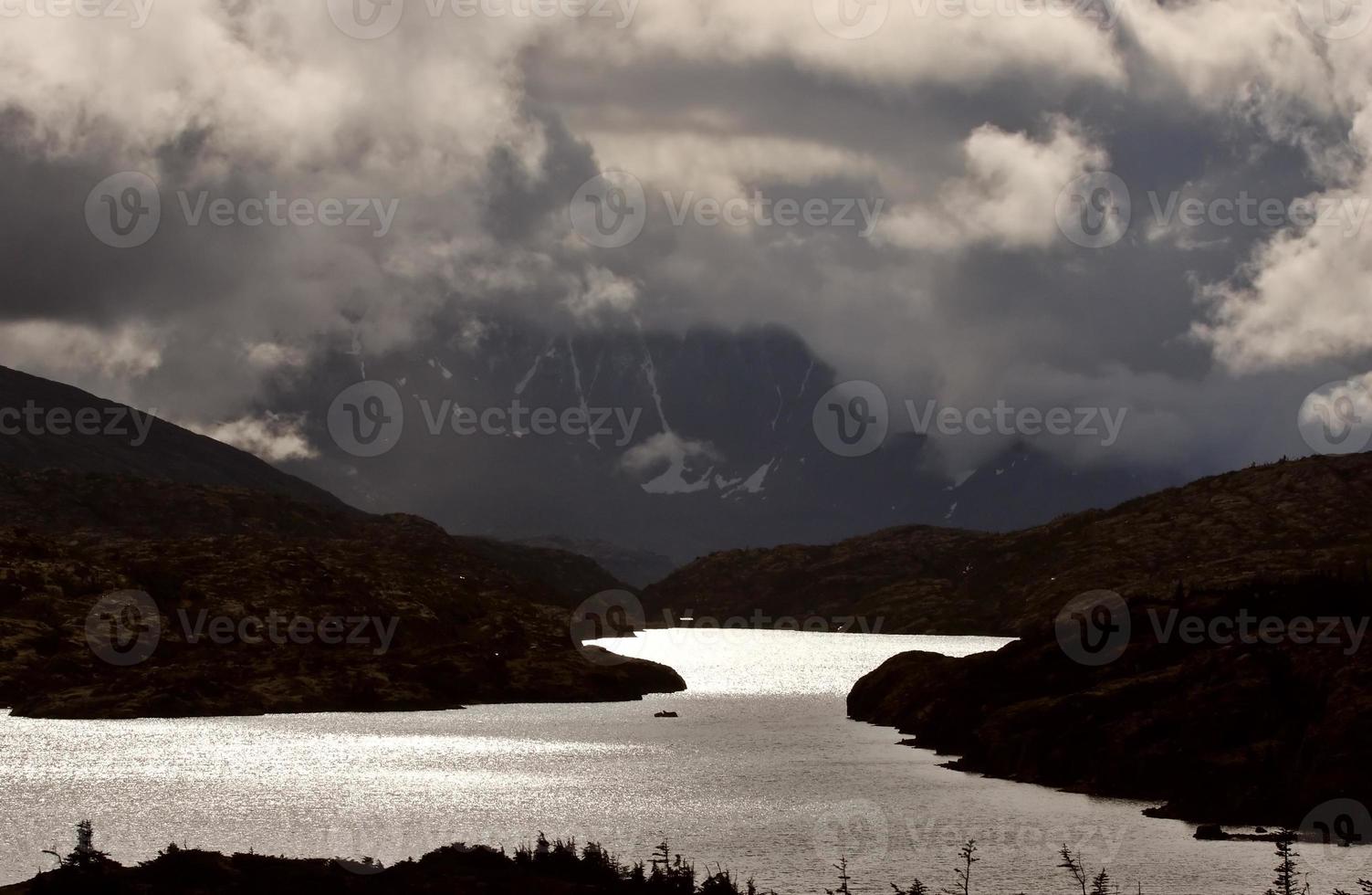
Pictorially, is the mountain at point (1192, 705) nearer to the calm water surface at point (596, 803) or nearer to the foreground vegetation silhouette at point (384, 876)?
the calm water surface at point (596, 803)

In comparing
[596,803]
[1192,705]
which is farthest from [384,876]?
Answer: [1192,705]

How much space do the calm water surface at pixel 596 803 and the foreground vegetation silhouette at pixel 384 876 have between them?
43.1 feet

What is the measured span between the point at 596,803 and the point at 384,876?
47.4 metres

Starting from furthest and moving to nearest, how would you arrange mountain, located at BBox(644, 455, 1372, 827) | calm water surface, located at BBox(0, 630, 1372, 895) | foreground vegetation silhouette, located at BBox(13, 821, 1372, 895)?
mountain, located at BBox(644, 455, 1372, 827)
calm water surface, located at BBox(0, 630, 1372, 895)
foreground vegetation silhouette, located at BBox(13, 821, 1372, 895)

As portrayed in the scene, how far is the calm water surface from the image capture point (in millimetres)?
82812

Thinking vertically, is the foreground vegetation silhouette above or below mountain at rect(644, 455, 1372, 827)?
below

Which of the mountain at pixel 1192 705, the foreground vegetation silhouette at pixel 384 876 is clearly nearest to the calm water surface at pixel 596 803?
the mountain at pixel 1192 705

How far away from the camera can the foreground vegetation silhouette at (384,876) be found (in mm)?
54031

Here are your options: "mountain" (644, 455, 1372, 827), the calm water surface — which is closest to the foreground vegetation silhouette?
the calm water surface

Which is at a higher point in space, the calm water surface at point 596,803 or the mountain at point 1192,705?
the mountain at point 1192,705

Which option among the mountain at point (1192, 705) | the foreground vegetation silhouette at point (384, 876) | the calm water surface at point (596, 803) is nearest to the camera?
the foreground vegetation silhouette at point (384, 876)

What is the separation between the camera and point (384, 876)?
200 ft

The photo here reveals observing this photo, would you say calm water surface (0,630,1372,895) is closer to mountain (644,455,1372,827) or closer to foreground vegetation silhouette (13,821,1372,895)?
mountain (644,455,1372,827)

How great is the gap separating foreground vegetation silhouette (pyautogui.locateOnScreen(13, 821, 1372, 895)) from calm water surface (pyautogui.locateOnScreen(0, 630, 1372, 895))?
13.1 m
